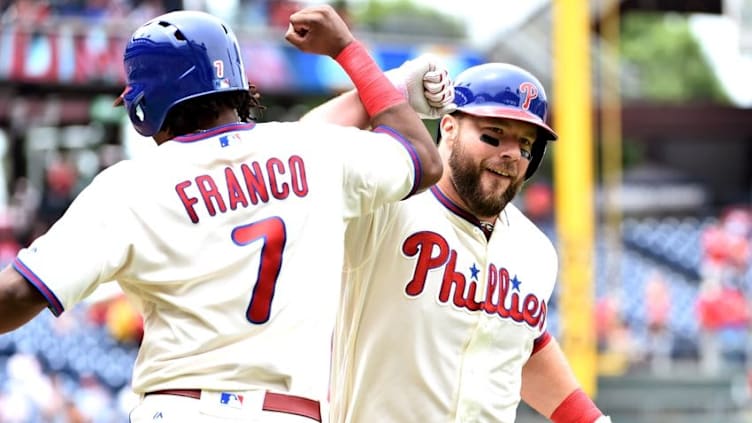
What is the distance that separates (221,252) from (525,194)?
21026mm

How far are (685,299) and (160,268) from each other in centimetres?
2019

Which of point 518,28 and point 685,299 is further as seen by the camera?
point 518,28

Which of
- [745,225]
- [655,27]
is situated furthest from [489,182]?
[655,27]

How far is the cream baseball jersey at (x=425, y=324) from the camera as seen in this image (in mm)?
3562

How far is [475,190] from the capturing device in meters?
3.70

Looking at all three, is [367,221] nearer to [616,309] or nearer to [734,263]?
[616,309]

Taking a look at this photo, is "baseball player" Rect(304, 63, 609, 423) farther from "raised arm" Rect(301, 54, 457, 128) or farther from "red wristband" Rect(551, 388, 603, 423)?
"raised arm" Rect(301, 54, 457, 128)

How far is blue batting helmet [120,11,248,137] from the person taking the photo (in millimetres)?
2746

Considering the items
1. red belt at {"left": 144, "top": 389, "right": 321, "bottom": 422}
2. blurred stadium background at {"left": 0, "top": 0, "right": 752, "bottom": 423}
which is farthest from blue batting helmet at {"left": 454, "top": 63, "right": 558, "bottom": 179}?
blurred stadium background at {"left": 0, "top": 0, "right": 752, "bottom": 423}

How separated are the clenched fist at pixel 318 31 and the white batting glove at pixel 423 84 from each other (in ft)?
0.57

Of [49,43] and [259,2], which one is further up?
[259,2]

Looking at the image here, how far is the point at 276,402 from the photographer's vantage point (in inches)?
105

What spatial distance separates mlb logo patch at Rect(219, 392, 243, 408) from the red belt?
47 millimetres

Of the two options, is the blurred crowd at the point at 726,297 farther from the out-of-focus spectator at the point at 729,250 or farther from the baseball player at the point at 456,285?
the baseball player at the point at 456,285
